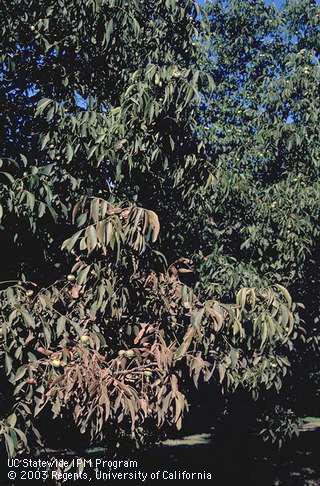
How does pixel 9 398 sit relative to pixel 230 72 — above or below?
below

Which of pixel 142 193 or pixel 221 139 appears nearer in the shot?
pixel 142 193

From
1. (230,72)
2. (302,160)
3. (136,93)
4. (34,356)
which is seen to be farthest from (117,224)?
(230,72)

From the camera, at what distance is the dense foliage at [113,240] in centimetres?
254

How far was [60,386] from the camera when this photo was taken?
2494 millimetres

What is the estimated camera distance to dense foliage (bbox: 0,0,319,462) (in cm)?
254

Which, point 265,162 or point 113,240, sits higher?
point 265,162

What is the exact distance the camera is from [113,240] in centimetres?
241

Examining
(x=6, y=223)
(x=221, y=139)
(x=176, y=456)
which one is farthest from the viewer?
(x=176, y=456)

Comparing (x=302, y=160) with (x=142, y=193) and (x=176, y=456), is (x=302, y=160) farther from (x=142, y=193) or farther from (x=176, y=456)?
(x=176, y=456)

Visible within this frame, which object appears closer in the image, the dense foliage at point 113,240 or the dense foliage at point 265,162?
the dense foliage at point 113,240

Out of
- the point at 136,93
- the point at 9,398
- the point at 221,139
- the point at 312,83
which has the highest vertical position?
the point at 312,83

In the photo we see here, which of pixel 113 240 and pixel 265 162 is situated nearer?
pixel 113 240

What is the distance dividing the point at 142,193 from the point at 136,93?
71 centimetres

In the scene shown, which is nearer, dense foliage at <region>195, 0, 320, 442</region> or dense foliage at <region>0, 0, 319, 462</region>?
dense foliage at <region>0, 0, 319, 462</region>
